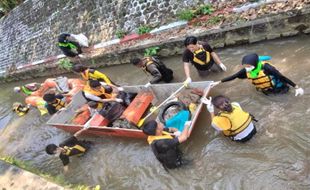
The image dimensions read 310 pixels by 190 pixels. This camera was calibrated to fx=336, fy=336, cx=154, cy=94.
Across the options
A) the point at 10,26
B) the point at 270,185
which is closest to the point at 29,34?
the point at 10,26

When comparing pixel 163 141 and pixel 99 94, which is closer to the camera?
pixel 163 141

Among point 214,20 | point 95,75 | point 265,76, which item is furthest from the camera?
point 214,20

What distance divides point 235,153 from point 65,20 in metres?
11.7

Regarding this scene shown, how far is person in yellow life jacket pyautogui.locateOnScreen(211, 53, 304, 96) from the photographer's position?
6578 millimetres

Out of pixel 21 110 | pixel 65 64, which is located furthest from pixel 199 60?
pixel 21 110

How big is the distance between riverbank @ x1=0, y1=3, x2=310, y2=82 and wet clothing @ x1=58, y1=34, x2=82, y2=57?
47 cm

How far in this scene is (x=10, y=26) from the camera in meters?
19.0

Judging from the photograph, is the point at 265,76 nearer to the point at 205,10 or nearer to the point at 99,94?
→ the point at 99,94

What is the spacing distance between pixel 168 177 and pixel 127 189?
38.4 inches

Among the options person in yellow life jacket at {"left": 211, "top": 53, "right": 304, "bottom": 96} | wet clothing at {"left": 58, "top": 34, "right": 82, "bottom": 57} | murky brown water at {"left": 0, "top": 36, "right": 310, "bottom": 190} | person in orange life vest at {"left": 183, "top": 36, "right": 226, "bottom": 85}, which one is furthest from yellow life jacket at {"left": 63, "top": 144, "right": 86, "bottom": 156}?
wet clothing at {"left": 58, "top": 34, "right": 82, "bottom": 57}

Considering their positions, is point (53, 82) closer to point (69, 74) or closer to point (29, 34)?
point (69, 74)

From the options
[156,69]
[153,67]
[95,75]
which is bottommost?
[156,69]

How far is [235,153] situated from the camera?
21.5 ft

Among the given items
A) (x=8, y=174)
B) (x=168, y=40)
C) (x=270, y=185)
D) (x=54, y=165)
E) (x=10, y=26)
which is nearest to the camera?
(x=270, y=185)
